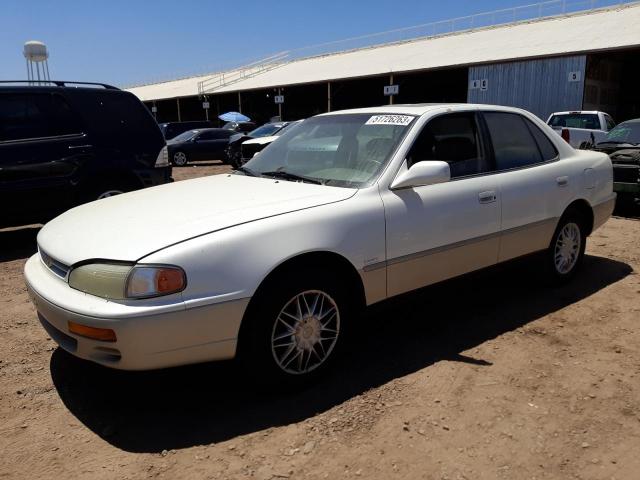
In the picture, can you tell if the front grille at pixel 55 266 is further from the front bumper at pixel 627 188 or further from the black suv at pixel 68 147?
the front bumper at pixel 627 188

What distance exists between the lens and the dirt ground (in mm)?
2463

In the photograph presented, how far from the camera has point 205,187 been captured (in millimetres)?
3748

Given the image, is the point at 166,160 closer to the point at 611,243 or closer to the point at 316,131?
the point at 316,131

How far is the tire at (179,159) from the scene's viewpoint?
19.4 metres

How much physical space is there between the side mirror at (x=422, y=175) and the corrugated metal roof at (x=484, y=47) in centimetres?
1882

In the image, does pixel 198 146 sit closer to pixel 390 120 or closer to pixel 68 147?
pixel 68 147

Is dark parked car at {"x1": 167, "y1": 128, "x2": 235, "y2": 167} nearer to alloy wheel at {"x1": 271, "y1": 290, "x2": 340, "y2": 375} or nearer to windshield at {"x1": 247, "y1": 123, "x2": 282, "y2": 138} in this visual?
windshield at {"x1": 247, "y1": 123, "x2": 282, "y2": 138}

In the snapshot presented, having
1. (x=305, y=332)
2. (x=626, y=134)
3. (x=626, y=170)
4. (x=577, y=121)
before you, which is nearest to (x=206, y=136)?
(x=577, y=121)

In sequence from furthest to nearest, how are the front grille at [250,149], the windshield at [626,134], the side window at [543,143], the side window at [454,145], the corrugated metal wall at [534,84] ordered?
1. the corrugated metal wall at [534,84]
2. the front grille at [250,149]
3. the windshield at [626,134]
4. the side window at [543,143]
5. the side window at [454,145]

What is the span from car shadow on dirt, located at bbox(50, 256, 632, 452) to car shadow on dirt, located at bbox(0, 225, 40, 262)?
3309 mm

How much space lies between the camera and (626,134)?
30.2 ft

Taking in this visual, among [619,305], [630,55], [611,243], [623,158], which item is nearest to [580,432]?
[619,305]

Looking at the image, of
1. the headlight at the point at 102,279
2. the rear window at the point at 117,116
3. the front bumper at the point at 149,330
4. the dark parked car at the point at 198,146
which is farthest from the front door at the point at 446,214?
the dark parked car at the point at 198,146

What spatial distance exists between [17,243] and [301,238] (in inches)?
223
